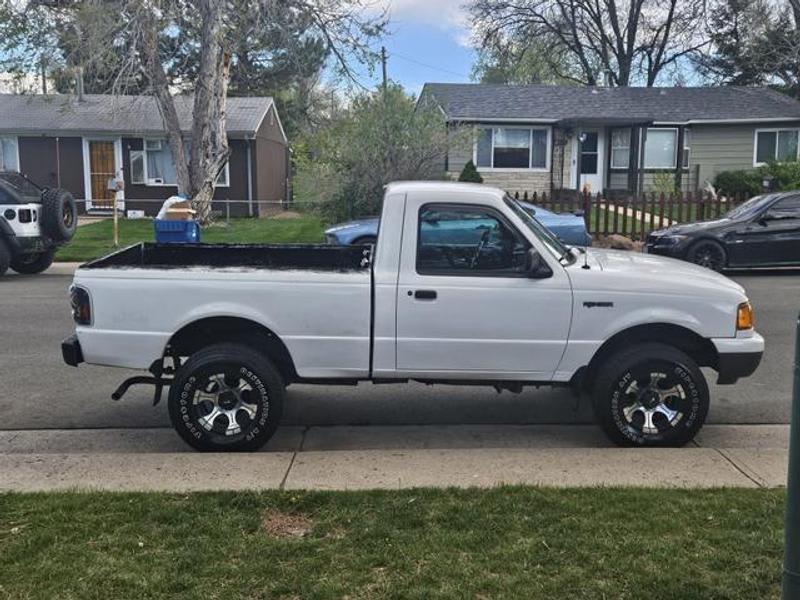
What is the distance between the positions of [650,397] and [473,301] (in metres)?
1.33

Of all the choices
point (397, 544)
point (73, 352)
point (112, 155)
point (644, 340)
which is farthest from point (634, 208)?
point (112, 155)

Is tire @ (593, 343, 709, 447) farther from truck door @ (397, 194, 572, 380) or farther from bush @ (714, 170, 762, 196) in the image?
bush @ (714, 170, 762, 196)

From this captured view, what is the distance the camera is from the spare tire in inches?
567

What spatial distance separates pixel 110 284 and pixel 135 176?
2475cm

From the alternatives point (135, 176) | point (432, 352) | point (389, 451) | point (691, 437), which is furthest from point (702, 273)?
point (135, 176)

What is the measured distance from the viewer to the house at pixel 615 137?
28.0 meters

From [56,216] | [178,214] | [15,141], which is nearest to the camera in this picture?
[56,216]

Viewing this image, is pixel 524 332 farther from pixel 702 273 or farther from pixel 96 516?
pixel 96 516

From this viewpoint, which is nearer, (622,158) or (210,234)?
(210,234)

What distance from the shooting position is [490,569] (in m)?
3.55

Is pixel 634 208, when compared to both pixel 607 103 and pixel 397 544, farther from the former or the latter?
pixel 397 544

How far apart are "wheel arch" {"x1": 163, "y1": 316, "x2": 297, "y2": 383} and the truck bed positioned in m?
0.97

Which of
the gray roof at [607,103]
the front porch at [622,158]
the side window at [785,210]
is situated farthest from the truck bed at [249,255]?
the front porch at [622,158]

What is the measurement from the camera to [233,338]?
5.62m
